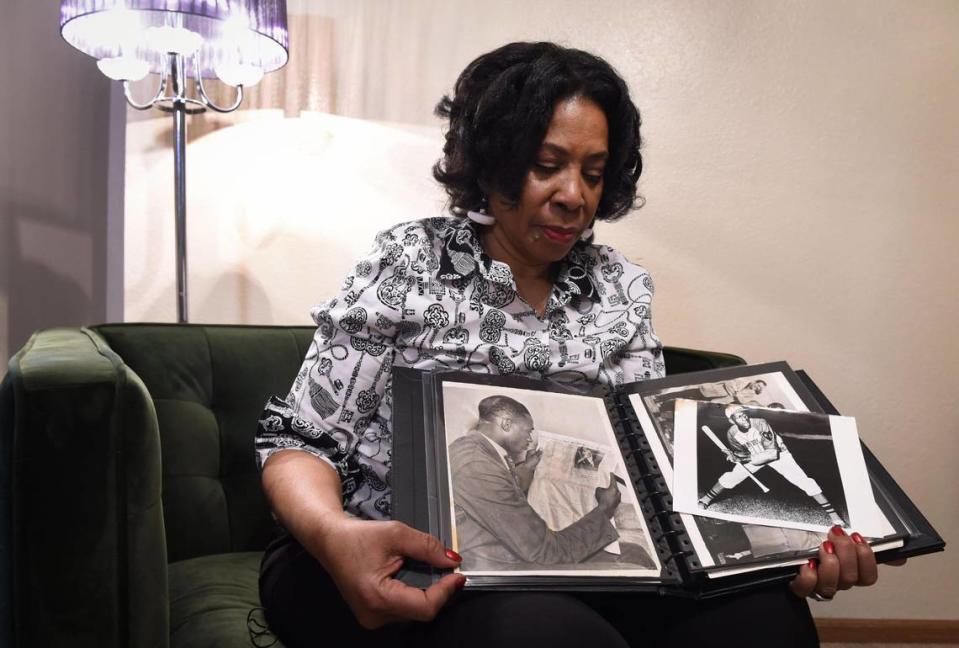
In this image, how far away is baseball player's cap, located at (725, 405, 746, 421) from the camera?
0.79 m

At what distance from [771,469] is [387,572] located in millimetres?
388

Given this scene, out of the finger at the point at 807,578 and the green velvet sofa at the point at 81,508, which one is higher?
the green velvet sofa at the point at 81,508

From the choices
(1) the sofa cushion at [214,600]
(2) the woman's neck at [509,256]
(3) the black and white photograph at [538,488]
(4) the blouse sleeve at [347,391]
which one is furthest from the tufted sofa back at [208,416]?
(3) the black and white photograph at [538,488]

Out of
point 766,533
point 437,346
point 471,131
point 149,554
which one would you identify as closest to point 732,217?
point 471,131

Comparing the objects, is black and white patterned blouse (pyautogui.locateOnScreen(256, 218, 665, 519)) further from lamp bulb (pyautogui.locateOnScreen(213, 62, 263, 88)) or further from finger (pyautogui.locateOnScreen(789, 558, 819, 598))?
lamp bulb (pyautogui.locateOnScreen(213, 62, 263, 88))

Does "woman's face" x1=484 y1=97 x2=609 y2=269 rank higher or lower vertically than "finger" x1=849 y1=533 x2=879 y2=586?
higher

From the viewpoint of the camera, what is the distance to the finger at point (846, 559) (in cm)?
67

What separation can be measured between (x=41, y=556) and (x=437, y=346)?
459 mm

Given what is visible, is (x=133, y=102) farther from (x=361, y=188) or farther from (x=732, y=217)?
(x=732, y=217)

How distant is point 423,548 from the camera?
23.4 inches

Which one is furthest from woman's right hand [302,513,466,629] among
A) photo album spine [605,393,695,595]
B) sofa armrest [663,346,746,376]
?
sofa armrest [663,346,746,376]

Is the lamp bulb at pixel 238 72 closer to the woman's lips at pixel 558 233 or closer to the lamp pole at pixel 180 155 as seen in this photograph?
the lamp pole at pixel 180 155

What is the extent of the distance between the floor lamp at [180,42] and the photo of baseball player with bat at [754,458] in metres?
1.02

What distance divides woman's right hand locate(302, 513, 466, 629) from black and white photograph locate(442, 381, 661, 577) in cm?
3
